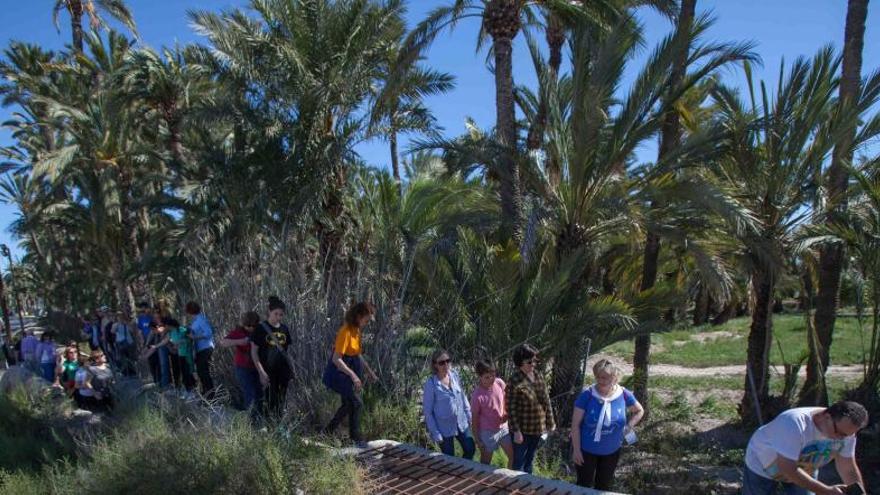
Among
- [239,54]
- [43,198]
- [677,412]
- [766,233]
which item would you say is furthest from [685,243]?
[43,198]

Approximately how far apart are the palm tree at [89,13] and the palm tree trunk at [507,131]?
1556 cm

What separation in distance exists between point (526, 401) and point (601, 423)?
67 cm

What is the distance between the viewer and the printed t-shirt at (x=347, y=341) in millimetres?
6043

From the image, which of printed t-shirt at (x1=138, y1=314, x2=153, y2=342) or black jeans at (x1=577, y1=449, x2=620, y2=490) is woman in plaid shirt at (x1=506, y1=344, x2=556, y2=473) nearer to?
black jeans at (x1=577, y1=449, x2=620, y2=490)

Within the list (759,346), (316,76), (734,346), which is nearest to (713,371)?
(734,346)

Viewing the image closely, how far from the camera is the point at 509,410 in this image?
5.31m

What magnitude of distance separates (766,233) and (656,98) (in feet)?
8.67

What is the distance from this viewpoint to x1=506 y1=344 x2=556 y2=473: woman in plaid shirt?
5.25 meters

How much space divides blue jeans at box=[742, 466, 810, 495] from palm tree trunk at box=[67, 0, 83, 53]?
73.6 ft

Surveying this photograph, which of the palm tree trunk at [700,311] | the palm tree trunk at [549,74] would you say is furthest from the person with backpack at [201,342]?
the palm tree trunk at [700,311]

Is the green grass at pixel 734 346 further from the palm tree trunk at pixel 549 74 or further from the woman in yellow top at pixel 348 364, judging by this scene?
the woman in yellow top at pixel 348 364

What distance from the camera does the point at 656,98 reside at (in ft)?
29.4

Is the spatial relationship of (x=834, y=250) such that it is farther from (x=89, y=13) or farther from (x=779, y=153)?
(x=89, y=13)

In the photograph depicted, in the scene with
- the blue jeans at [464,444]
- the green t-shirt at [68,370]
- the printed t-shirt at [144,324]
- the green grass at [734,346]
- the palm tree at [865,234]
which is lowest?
the green grass at [734,346]
